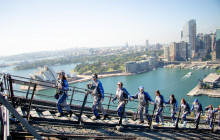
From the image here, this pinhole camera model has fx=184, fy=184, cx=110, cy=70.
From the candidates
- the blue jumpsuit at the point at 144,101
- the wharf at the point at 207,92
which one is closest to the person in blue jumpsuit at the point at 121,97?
the blue jumpsuit at the point at 144,101

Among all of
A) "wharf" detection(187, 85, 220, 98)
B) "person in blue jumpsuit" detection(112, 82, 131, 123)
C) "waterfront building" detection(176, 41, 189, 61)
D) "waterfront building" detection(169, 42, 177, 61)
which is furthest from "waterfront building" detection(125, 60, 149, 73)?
"person in blue jumpsuit" detection(112, 82, 131, 123)

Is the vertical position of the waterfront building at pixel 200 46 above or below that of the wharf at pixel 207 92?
above

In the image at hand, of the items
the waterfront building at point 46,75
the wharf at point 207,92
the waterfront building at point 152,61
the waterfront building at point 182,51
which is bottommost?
the wharf at point 207,92

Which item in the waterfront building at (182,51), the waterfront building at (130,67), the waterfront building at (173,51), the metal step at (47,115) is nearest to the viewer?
the metal step at (47,115)

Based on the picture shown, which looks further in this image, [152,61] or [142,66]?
[152,61]

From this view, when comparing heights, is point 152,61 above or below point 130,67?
above

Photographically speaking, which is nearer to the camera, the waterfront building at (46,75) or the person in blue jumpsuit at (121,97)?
the person in blue jumpsuit at (121,97)

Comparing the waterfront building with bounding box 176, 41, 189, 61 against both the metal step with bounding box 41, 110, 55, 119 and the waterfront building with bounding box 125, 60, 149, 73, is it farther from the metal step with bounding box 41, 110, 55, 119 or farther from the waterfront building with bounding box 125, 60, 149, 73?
the metal step with bounding box 41, 110, 55, 119

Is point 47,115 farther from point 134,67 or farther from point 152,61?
point 152,61

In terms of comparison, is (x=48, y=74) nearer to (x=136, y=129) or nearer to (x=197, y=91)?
(x=197, y=91)

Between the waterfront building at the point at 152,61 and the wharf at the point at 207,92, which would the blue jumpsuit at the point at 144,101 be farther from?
the waterfront building at the point at 152,61

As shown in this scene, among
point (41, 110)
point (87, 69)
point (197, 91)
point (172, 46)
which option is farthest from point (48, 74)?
point (172, 46)

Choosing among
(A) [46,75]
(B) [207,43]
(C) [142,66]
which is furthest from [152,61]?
Result: (A) [46,75]
